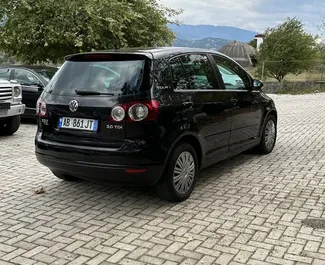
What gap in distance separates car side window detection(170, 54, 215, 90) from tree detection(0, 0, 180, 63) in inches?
391

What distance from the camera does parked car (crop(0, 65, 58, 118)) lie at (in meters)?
11.0

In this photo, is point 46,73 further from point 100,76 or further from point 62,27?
point 100,76

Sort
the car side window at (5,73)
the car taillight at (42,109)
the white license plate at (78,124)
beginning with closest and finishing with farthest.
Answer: the white license plate at (78,124) → the car taillight at (42,109) → the car side window at (5,73)

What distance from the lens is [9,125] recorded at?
948cm

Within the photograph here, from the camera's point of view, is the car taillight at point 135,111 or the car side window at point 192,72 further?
the car side window at point 192,72

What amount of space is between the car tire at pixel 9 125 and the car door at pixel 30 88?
154cm

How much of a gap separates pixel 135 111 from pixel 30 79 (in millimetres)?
7736

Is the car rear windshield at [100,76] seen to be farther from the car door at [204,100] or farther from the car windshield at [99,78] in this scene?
the car door at [204,100]

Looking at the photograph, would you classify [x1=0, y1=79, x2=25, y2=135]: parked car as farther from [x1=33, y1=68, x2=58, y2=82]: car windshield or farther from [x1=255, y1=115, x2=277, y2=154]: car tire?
[x1=255, y1=115, x2=277, y2=154]: car tire

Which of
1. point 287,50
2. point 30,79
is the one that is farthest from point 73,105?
point 287,50

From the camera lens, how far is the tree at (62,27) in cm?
1499

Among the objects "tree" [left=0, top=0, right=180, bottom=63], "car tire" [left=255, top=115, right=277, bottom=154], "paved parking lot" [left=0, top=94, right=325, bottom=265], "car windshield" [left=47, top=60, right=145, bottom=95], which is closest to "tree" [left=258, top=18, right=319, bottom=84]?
"tree" [left=0, top=0, right=180, bottom=63]

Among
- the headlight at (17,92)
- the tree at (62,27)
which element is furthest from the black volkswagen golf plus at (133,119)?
the tree at (62,27)

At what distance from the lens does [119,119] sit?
14.2 ft
